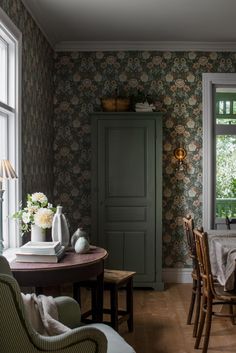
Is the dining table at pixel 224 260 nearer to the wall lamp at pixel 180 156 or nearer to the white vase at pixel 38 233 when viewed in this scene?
the white vase at pixel 38 233

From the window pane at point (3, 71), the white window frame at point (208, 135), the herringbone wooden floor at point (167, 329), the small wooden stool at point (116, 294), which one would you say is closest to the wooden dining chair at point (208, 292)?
the herringbone wooden floor at point (167, 329)

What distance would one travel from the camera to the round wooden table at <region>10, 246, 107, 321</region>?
10.3 feet

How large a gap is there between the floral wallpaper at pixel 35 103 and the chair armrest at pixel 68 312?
5.63 feet

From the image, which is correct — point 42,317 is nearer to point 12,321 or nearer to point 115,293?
point 12,321

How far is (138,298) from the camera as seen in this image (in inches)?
212

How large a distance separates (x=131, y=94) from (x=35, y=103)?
1456 millimetres

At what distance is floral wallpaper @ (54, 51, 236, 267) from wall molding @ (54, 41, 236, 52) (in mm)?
59

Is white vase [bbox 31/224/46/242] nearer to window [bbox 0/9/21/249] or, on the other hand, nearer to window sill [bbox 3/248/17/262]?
window sill [bbox 3/248/17/262]

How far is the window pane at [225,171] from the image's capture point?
6.26m

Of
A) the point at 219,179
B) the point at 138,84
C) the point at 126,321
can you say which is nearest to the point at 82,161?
the point at 138,84

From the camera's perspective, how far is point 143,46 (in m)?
6.07

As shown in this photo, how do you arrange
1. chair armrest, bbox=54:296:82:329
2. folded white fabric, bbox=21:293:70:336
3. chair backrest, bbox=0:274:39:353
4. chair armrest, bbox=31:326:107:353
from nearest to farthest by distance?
chair backrest, bbox=0:274:39:353, chair armrest, bbox=31:326:107:353, folded white fabric, bbox=21:293:70:336, chair armrest, bbox=54:296:82:329

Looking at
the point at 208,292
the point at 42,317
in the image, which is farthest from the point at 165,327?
the point at 42,317

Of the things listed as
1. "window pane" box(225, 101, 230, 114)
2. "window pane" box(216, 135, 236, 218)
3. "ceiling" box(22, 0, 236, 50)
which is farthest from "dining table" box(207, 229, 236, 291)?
"window pane" box(225, 101, 230, 114)
